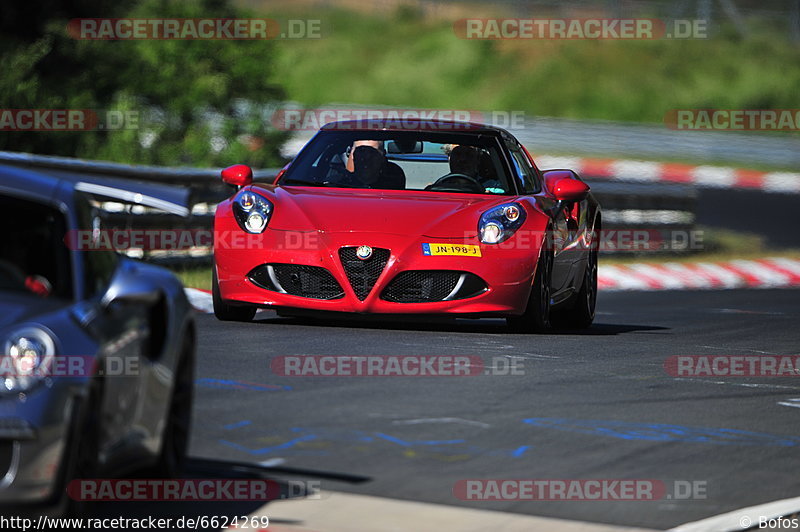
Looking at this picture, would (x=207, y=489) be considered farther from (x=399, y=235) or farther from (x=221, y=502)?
(x=399, y=235)

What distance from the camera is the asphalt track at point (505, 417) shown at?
6.32 metres

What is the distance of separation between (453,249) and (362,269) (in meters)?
0.57

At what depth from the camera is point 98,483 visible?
5109 mm

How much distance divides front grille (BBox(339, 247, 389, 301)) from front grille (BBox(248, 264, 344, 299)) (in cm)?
10

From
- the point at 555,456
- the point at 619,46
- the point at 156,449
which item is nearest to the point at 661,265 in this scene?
the point at 555,456

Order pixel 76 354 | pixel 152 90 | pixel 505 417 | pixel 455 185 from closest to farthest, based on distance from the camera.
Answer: pixel 76 354, pixel 505 417, pixel 455 185, pixel 152 90

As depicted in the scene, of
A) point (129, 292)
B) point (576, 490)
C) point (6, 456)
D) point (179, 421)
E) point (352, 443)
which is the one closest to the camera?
point (6, 456)

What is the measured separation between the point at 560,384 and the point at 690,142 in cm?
3012

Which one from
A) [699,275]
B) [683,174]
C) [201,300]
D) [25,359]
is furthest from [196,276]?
[683,174]

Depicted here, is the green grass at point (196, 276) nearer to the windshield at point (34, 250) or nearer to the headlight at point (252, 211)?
the headlight at point (252, 211)

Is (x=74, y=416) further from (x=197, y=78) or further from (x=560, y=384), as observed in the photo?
(x=197, y=78)

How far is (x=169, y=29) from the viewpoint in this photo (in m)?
24.9

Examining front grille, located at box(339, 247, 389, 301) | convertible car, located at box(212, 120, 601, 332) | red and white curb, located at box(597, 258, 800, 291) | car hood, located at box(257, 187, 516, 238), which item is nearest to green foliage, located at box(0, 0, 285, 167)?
red and white curb, located at box(597, 258, 800, 291)

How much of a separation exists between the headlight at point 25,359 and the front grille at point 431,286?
5.56 meters
